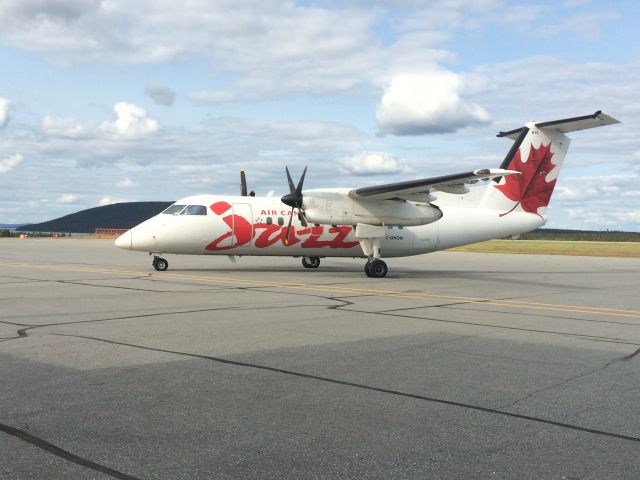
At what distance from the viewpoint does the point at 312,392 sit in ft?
19.6

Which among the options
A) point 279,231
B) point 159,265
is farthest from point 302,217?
point 159,265

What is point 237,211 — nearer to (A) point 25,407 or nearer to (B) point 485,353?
(B) point 485,353

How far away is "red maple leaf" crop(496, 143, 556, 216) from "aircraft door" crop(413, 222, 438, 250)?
335 centimetres

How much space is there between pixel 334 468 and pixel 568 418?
7.98 ft

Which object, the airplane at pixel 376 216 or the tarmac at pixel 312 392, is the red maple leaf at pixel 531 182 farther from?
the tarmac at pixel 312 392

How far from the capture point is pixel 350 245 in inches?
950

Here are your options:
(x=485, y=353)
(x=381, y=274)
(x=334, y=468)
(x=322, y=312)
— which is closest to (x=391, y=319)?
(x=322, y=312)

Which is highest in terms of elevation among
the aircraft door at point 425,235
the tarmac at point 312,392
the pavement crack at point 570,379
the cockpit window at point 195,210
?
the cockpit window at point 195,210

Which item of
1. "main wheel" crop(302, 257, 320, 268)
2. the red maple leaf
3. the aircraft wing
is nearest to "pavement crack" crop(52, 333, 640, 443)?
the aircraft wing

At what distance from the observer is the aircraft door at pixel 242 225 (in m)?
22.5

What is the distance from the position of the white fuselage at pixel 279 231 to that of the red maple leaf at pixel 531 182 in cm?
60

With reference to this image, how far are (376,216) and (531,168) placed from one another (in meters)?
7.47

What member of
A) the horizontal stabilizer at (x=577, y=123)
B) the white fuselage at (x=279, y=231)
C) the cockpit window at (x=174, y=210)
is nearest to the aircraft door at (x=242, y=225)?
the white fuselage at (x=279, y=231)

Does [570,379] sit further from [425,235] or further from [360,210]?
[425,235]
